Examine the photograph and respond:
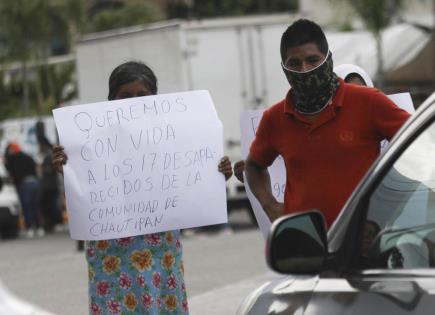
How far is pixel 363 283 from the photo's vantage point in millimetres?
3748

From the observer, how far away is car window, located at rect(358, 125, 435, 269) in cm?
378

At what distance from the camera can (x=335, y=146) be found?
5.15 meters

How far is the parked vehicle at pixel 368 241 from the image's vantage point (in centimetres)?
374

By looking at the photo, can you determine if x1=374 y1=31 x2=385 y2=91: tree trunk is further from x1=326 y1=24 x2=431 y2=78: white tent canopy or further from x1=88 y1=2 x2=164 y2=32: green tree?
x1=88 y1=2 x2=164 y2=32: green tree

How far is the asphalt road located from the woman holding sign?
418cm

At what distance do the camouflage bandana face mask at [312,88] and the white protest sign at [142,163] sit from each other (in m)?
1.33

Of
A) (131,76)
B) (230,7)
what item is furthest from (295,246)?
(230,7)

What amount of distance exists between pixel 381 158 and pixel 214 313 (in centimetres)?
686

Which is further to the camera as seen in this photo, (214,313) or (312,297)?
(214,313)

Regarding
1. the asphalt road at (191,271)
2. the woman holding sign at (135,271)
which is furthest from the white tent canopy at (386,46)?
the woman holding sign at (135,271)

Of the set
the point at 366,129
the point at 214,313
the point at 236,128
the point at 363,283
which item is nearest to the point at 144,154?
the point at 366,129

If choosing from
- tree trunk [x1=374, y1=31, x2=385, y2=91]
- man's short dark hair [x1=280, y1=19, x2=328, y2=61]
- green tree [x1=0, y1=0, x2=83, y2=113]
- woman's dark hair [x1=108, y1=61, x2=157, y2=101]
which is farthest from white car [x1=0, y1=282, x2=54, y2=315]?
green tree [x1=0, y1=0, x2=83, y2=113]

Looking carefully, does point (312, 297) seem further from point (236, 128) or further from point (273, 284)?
point (236, 128)

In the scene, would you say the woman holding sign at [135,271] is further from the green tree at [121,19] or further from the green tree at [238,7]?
the green tree at [238,7]
